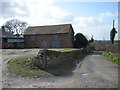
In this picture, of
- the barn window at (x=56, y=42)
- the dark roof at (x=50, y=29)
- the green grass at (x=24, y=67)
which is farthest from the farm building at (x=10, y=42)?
the green grass at (x=24, y=67)

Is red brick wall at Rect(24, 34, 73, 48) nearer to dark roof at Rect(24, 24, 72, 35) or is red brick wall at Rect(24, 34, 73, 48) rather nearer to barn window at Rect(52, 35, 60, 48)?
barn window at Rect(52, 35, 60, 48)

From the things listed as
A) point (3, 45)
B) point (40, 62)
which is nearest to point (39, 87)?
point (40, 62)

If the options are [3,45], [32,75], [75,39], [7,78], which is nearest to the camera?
[7,78]

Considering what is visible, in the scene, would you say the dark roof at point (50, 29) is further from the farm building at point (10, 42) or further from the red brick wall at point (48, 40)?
the farm building at point (10, 42)

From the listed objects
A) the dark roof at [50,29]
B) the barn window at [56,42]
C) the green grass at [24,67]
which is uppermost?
the dark roof at [50,29]

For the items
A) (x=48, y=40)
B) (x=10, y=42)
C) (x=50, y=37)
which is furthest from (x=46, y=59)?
(x=10, y=42)

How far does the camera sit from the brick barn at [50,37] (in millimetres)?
38469

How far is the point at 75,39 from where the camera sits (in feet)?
146

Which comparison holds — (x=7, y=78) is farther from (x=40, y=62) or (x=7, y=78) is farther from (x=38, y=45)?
(x=38, y=45)

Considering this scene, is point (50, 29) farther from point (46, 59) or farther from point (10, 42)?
point (46, 59)

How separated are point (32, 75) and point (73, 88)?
3.16 m

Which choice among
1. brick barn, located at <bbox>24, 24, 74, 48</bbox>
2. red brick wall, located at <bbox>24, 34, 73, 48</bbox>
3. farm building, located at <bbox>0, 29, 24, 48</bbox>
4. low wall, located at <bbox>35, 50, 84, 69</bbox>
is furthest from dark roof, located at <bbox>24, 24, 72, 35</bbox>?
low wall, located at <bbox>35, 50, 84, 69</bbox>

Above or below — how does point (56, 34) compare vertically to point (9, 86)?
above

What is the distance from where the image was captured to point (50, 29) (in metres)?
40.6
